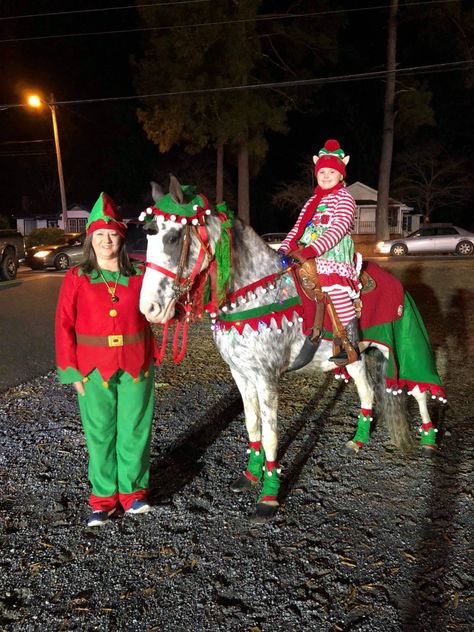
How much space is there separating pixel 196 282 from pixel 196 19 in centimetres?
2250

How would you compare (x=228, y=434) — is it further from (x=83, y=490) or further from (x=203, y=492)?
(x=83, y=490)

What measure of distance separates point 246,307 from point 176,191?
927 millimetres

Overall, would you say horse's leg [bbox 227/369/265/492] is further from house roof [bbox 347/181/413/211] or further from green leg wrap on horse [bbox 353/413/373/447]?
house roof [bbox 347/181/413/211]

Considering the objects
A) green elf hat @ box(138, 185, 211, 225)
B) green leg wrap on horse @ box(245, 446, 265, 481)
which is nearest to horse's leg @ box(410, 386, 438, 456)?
green leg wrap on horse @ box(245, 446, 265, 481)

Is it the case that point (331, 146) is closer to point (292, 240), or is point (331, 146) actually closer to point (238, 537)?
point (292, 240)

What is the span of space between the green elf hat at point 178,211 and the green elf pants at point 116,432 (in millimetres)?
1157

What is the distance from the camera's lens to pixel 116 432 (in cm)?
350

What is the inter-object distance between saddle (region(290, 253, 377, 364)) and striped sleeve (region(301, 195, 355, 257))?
11 cm

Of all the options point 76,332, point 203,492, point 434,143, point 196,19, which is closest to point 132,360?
point 76,332

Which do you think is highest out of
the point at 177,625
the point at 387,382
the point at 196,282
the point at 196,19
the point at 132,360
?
the point at 196,19

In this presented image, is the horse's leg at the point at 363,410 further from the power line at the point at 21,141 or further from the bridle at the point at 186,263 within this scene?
the power line at the point at 21,141

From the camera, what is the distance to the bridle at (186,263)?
286cm

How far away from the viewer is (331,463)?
4344mm

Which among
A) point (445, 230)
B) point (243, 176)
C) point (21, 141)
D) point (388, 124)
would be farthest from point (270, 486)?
point (21, 141)
